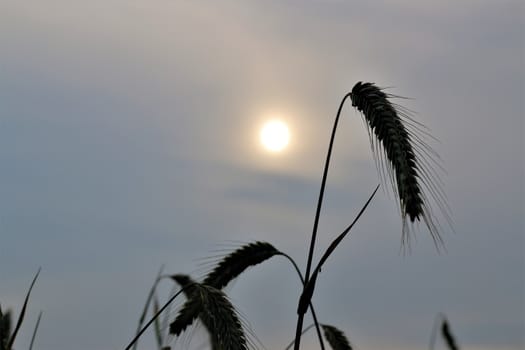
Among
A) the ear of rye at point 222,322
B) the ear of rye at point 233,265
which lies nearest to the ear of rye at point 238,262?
the ear of rye at point 233,265

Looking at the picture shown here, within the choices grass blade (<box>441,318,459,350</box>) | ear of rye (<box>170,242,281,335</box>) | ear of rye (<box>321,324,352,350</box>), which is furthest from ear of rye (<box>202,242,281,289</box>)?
grass blade (<box>441,318,459,350</box>)

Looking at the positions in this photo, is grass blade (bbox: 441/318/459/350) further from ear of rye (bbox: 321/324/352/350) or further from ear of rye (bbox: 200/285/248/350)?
ear of rye (bbox: 200/285/248/350)

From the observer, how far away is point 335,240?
453 centimetres

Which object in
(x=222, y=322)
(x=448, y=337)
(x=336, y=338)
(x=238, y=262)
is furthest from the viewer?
(x=448, y=337)

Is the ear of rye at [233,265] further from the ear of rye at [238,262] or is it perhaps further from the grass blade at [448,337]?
the grass blade at [448,337]

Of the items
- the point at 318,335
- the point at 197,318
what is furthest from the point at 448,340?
the point at 197,318

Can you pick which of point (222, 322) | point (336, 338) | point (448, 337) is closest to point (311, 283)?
point (222, 322)

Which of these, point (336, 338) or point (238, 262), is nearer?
point (238, 262)

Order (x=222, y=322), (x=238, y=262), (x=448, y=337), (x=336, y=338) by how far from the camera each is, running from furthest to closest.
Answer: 1. (x=448, y=337)
2. (x=336, y=338)
3. (x=238, y=262)
4. (x=222, y=322)

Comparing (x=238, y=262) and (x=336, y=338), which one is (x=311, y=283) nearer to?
(x=238, y=262)

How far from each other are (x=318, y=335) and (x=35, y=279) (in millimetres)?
1734

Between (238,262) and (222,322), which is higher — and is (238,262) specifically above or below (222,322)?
above

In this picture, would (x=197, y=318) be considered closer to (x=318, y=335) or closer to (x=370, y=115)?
(x=318, y=335)

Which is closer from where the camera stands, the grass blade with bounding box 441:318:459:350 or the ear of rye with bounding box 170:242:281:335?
the ear of rye with bounding box 170:242:281:335
